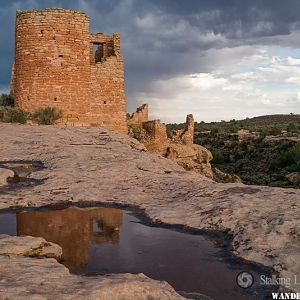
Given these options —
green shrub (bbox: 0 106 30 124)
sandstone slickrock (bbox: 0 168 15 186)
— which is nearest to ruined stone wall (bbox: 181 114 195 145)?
green shrub (bbox: 0 106 30 124)

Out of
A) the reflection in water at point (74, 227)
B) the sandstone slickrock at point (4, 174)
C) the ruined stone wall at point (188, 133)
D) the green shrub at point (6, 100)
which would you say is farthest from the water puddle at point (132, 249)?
the ruined stone wall at point (188, 133)

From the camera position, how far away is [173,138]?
81.7 feet

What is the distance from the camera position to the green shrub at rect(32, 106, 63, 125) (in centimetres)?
1667

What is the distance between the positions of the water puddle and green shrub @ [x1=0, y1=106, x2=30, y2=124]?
38.3 ft

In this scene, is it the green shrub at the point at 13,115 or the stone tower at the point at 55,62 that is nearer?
the green shrub at the point at 13,115

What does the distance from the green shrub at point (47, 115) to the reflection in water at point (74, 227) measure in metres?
11.6

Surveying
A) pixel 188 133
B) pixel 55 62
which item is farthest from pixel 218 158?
pixel 55 62

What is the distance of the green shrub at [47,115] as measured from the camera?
16.7 m

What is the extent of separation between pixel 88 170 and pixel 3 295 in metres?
4.20

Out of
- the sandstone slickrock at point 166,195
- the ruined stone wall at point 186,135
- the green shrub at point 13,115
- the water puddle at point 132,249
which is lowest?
the water puddle at point 132,249

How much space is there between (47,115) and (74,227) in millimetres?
12790

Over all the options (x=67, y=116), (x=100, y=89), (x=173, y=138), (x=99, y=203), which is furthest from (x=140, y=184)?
(x=173, y=138)

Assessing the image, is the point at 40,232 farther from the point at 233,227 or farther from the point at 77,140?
the point at 77,140

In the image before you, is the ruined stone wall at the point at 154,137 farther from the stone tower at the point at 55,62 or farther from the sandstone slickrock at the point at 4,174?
the sandstone slickrock at the point at 4,174
